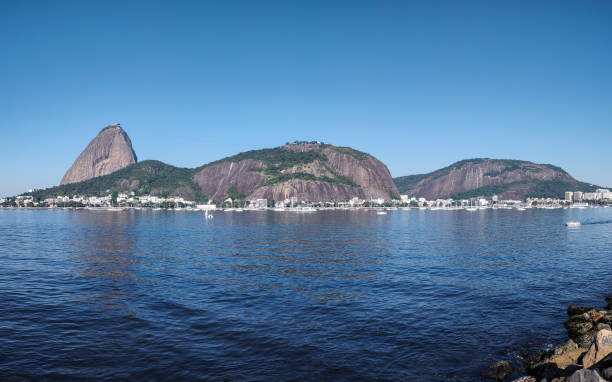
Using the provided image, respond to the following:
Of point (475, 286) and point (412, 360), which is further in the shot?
point (475, 286)

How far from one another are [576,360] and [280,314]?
12902 millimetres

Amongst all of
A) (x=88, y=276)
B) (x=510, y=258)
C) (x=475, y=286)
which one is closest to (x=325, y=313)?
(x=475, y=286)

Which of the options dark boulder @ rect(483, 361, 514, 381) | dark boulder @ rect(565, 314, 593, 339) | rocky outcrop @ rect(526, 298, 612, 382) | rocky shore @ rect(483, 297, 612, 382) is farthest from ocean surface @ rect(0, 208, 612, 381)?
rocky outcrop @ rect(526, 298, 612, 382)

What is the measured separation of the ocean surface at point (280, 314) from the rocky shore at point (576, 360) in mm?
803

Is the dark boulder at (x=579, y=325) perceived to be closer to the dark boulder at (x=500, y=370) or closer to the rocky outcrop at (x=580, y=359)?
the rocky outcrop at (x=580, y=359)

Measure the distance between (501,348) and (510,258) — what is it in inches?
1121

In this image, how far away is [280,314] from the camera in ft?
66.6

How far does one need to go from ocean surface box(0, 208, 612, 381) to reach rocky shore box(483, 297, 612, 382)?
0.80 m

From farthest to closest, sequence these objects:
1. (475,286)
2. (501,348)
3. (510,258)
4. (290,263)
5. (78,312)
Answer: (510,258)
(290,263)
(475,286)
(78,312)
(501,348)

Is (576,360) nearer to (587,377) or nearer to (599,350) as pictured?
(599,350)

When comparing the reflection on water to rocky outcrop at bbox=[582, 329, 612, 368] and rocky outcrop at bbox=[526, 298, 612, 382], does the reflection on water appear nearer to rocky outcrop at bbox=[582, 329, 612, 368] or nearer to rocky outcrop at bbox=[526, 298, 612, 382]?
rocky outcrop at bbox=[526, 298, 612, 382]

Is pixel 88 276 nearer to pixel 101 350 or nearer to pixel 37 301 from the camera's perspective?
pixel 37 301

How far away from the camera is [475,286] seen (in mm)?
27391

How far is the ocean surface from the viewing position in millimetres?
14117
